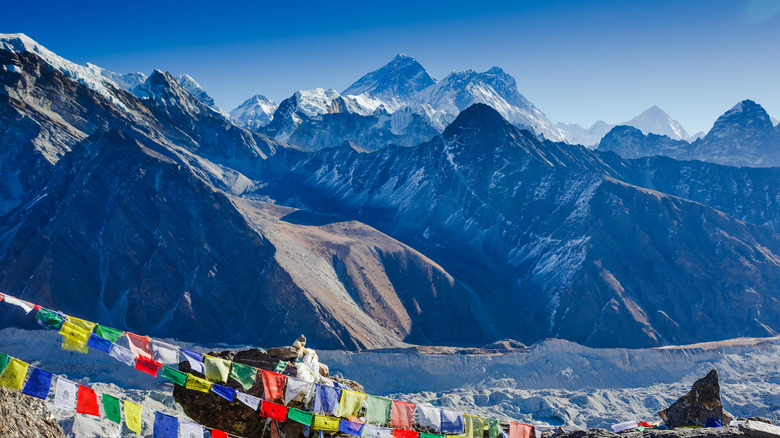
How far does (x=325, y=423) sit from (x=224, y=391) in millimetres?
3781

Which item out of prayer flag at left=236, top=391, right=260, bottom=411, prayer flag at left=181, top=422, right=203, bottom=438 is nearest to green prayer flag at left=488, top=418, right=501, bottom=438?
prayer flag at left=236, top=391, right=260, bottom=411

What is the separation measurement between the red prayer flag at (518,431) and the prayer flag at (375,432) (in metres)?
7.10

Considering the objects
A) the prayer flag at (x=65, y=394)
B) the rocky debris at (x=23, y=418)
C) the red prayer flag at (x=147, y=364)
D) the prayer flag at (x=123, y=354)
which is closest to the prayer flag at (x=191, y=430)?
the red prayer flag at (x=147, y=364)

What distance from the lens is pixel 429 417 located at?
22969mm

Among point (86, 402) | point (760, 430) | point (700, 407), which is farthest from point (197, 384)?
point (700, 407)

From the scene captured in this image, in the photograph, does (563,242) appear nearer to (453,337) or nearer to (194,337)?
(453,337)

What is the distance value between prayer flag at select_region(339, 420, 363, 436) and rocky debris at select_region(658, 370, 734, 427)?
15697 millimetres

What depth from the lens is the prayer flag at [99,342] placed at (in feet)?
71.1

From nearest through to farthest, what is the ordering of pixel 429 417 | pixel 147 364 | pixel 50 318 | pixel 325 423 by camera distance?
pixel 325 423
pixel 147 364
pixel 50 318
pixel 429 417

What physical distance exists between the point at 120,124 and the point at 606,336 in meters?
141

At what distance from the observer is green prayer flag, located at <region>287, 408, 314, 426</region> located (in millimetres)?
20250

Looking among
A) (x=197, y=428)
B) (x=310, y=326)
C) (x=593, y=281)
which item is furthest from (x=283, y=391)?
(x=593, y=281)

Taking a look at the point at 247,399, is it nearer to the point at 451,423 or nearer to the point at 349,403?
the point at 349,403

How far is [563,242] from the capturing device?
123938 millimetres
